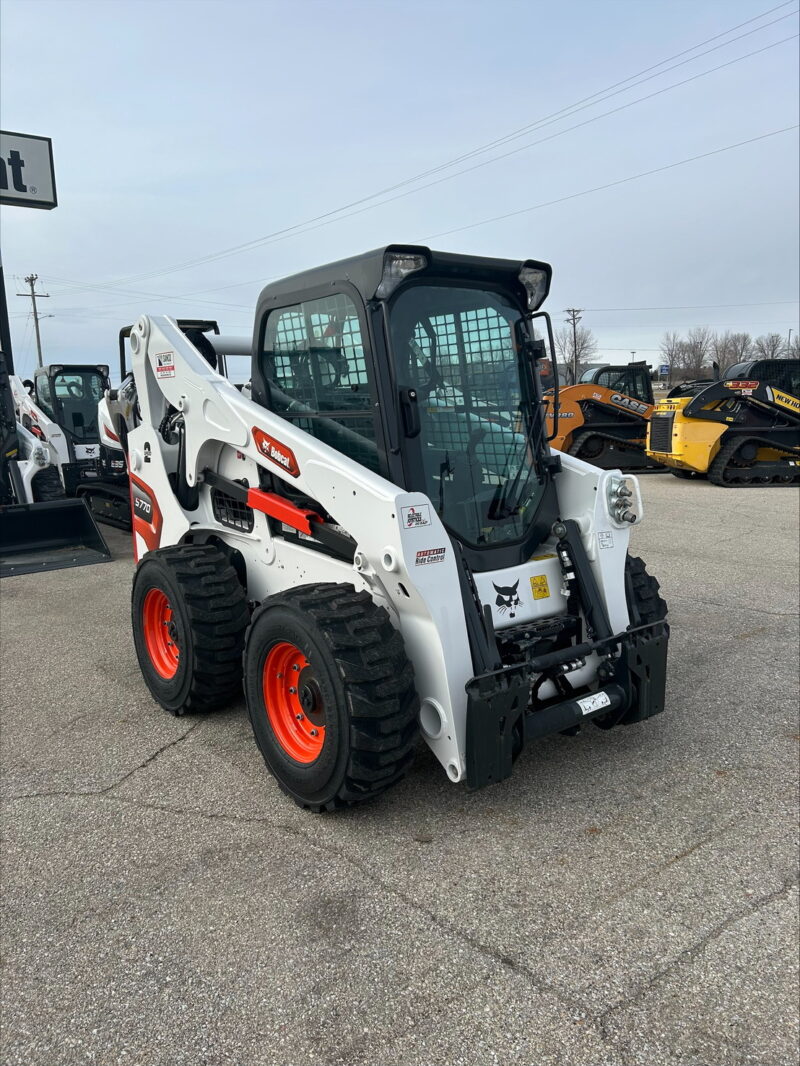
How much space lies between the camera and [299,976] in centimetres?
251

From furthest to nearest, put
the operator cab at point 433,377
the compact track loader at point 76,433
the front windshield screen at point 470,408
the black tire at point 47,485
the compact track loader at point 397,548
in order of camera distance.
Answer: the black tire at point 47,485
the compact track loader at point 76,433
the front windshield screen at point 470,408
the operator cab at point 433,377
the compact track loader at point 397,548

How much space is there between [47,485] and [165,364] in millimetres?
7234

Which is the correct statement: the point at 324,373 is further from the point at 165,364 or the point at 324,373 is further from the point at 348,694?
the point at 348,694

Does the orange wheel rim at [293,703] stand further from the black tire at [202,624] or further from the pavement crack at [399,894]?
the black tire at [202,624]

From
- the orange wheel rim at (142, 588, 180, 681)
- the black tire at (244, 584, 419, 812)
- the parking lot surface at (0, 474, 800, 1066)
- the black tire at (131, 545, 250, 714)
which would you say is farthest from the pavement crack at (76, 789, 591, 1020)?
the orange wheel rim at (142, 588, 180, 681)

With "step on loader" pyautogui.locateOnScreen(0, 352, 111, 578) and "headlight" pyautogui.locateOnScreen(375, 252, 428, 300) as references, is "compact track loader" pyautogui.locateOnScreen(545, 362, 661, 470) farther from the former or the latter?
"headlight" pyautogui.locateOnScreen(375, 252, 428, 300)

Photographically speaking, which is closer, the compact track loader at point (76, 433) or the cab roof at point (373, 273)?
the cab roof at point (373, 273)

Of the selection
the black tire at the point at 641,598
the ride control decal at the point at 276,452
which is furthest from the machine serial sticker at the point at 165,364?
the black tire at the point at 641,598

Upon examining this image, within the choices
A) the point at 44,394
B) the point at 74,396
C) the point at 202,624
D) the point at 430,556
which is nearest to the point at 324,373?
the point at 430,556

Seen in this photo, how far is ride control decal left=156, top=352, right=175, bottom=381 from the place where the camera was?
4.60 meters

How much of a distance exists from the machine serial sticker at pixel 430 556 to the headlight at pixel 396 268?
1114 mm

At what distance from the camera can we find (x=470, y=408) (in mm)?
3793

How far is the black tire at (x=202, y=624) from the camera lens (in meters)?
4.19

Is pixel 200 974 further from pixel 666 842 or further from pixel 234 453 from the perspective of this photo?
pixel 234 453
